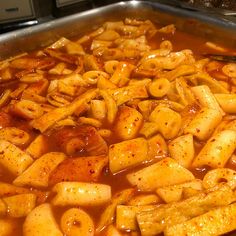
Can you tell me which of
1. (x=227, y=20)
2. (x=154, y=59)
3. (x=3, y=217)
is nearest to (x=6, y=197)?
(x=3, y=217)

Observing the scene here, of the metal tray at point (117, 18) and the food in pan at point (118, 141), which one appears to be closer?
the food in pan at point (118, 141)

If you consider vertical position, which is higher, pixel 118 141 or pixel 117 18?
pixel 117 18

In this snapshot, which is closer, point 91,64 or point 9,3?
point 91,64

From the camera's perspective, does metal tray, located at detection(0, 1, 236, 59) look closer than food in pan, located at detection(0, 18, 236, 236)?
No

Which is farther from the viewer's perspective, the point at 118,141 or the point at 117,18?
the point at 117,18

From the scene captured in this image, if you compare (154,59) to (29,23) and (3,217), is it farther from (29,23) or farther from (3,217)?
(3,217)
